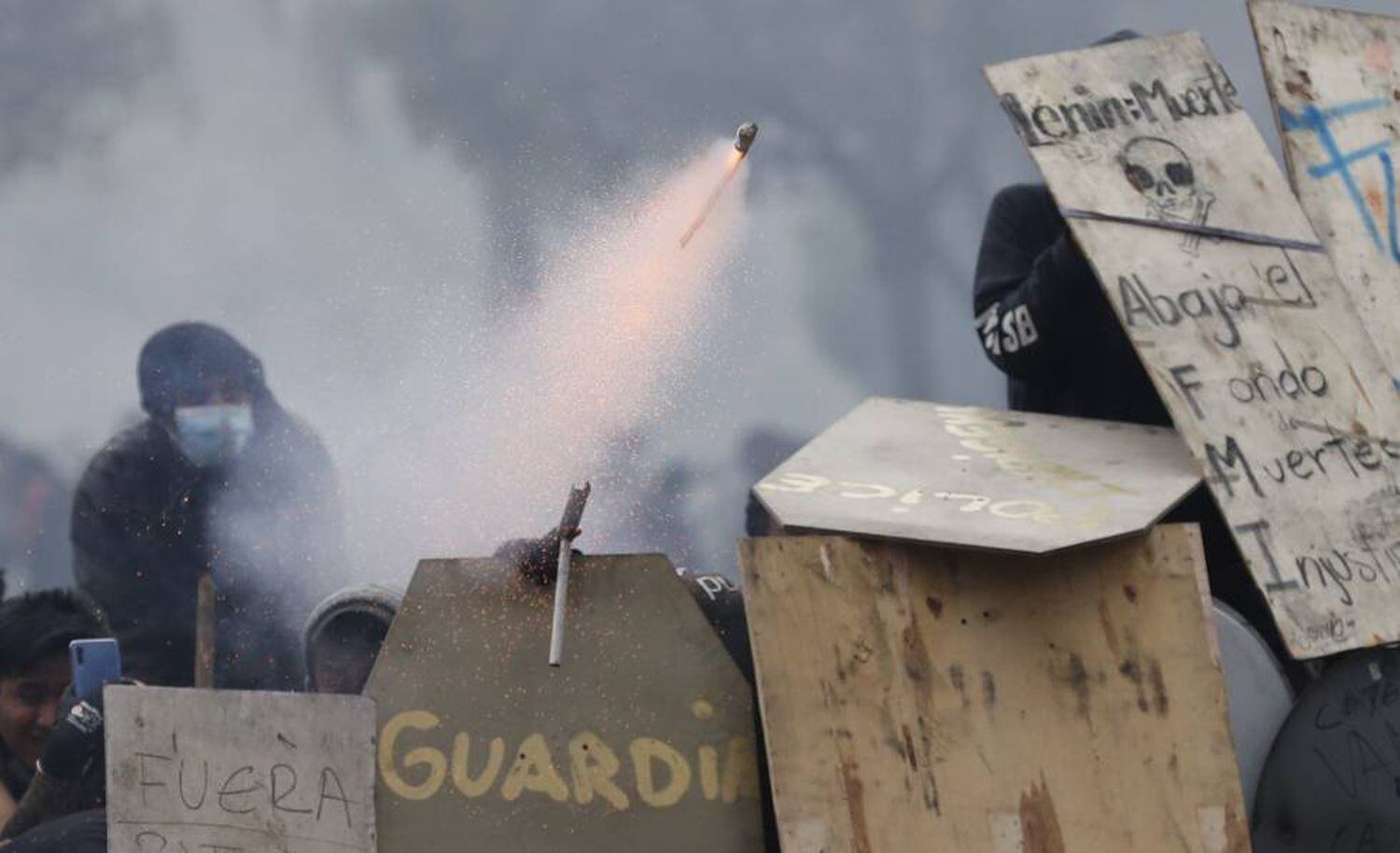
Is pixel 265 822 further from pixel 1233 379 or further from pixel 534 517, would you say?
pixel 1233 379

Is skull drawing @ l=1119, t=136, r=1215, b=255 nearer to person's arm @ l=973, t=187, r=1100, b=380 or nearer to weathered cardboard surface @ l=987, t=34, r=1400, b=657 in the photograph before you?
weathered cardboard surface @ l=987, t=34, r=1400, b=657

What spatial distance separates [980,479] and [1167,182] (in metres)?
0.79

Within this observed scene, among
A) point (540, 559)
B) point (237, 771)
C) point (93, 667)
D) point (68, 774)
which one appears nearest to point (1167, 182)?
point (540, 559)

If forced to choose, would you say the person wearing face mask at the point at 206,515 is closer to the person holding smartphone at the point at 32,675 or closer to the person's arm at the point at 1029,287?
the person holding smartphone at the point at 32,675

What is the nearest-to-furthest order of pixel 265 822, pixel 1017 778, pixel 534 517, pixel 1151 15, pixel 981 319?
1. pixel 1017 778
2. pixel 265 822
3. pixel 981 319
4. pixel 534 517
5. pixel 1151 15

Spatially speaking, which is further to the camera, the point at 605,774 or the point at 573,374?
the point at 573,374

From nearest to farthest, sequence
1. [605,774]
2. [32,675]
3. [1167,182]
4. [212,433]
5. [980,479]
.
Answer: [605,774] < [980,479] < [1167,182] < [32,675] < [212,433]

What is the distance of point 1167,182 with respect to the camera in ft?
14.8

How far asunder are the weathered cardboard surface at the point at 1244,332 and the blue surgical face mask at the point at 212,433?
280cm

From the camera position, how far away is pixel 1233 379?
14.1 ft

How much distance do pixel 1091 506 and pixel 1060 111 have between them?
957 millimetres

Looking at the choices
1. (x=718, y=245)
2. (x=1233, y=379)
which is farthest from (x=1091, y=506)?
(x=718, y=245)

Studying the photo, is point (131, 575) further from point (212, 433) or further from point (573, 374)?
point (573, 374)

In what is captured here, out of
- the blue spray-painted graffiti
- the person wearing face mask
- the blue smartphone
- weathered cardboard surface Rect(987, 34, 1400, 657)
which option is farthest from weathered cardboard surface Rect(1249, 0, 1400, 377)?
the person wearing face mask
